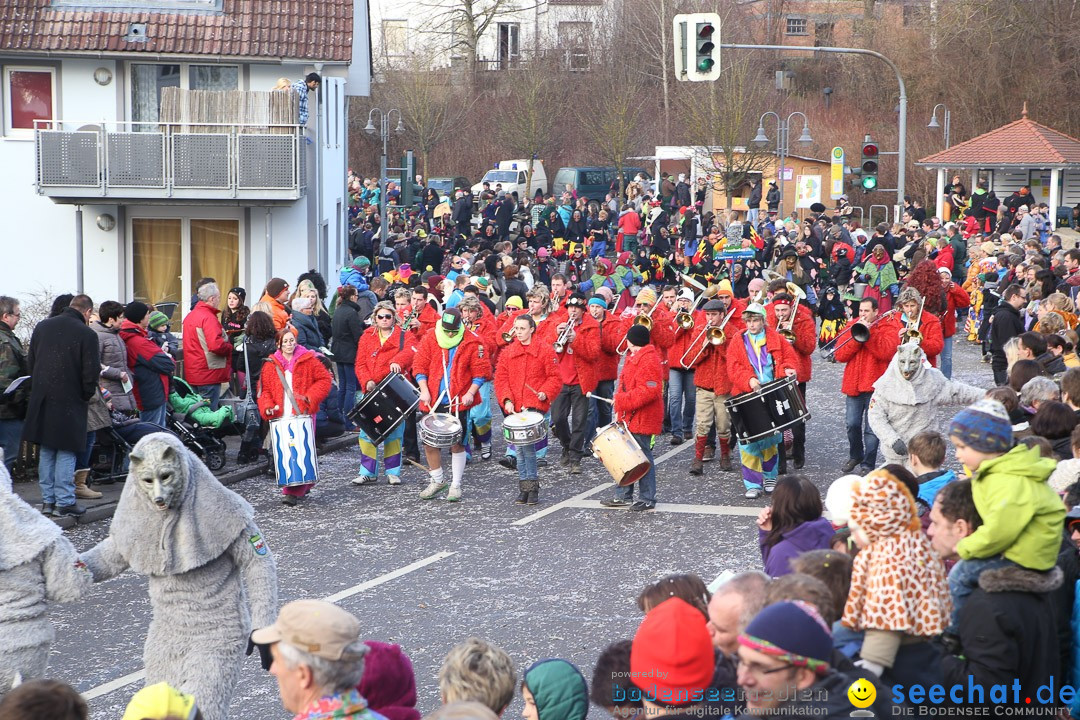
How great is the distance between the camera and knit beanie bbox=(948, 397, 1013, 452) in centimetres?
583

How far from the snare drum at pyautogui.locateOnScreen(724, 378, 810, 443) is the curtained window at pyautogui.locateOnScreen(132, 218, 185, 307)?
630 inches

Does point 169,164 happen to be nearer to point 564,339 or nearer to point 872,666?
point 564,339

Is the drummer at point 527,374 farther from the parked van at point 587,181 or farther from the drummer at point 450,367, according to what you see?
the parked van at point 587,181

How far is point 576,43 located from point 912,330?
52.9 metres

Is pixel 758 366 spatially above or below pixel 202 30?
below

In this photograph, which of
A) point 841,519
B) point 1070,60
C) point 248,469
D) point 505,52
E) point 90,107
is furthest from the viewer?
point 505,52

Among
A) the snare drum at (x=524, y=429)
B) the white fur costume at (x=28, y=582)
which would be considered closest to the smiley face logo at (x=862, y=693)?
the white fur costume at (x=28, y=582)

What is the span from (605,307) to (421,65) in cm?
4682

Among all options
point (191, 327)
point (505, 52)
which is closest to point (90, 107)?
point (191, 327)

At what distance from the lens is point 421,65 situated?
58969 mm

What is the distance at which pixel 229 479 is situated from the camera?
13117 millimetres

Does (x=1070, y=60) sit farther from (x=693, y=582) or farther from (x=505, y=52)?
(x=693, y=582)

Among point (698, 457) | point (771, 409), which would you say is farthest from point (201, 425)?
point (771, 409)

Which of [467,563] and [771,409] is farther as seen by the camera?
[771,409]
